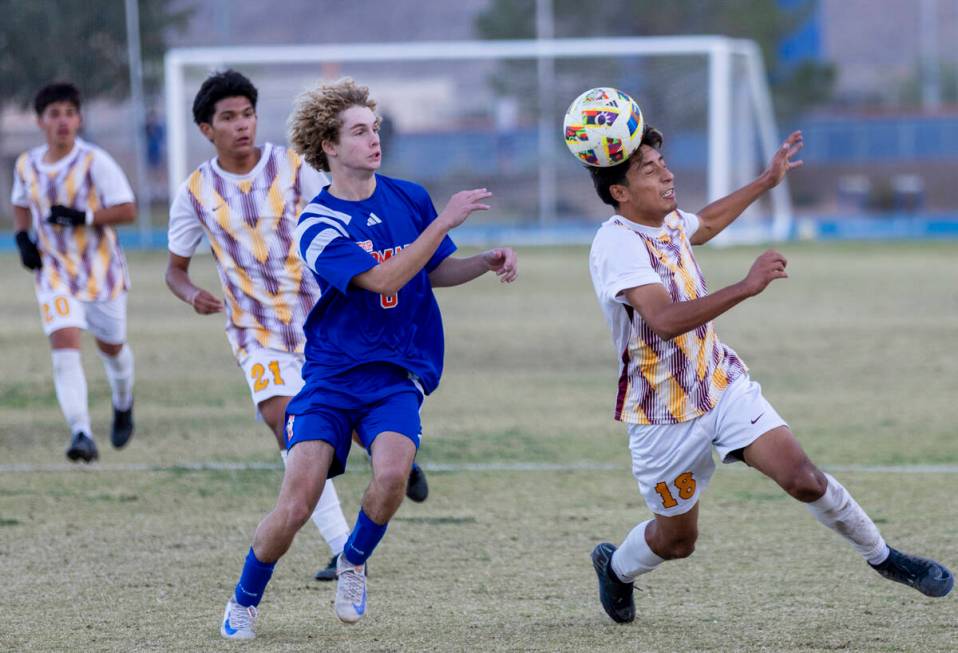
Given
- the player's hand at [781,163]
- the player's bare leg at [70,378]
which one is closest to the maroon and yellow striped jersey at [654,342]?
the player's hand at [781,163]

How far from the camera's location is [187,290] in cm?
625

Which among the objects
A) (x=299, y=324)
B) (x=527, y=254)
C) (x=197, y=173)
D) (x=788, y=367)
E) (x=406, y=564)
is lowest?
(x=527, y=254)

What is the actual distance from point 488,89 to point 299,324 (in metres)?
24.5

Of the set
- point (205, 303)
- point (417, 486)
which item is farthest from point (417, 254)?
point (417, 486)

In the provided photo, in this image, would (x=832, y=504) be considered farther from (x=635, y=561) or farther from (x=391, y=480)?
(x=391, y=480)

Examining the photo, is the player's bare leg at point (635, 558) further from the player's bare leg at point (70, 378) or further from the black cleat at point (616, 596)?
the player's bare leg at point (70, 378)

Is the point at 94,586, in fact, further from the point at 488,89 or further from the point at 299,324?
the point at 488,89

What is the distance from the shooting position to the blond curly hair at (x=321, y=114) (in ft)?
17.1

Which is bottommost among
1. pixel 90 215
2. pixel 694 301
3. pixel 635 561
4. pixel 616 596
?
pixel 616 596

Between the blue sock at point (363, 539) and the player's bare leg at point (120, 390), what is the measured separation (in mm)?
4408

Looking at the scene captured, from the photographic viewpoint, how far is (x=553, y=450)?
351 inches

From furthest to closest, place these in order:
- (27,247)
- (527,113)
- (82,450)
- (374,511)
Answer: (527,113) → (27,247) → (82,450) → (374,511)

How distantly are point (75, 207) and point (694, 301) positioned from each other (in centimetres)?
502

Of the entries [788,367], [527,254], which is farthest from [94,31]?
[788,367]
